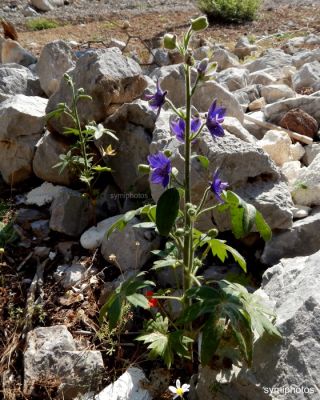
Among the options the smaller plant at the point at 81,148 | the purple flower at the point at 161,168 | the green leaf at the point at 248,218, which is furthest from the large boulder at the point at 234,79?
the purple flower at the point at 161,168

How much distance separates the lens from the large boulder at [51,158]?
13.0 feet

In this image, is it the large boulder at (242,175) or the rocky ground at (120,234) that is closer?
the rocky ground at (120,234)

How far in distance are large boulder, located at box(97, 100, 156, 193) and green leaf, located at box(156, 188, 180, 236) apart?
167 centimetres

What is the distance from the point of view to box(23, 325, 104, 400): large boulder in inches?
103

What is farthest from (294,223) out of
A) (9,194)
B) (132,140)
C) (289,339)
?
(9,194)

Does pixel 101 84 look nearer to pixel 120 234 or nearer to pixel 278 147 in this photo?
pixel 120 234

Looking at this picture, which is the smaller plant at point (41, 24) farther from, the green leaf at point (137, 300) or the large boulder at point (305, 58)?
the green leaf at point (137, 300)

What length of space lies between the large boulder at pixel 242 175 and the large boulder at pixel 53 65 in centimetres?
253

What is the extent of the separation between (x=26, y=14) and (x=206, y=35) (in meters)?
7.41

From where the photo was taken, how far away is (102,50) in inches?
159

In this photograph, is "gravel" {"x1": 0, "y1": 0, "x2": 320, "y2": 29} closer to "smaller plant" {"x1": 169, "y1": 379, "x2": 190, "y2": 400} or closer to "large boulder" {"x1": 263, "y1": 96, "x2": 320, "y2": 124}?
"large boulder" {"x1": 263, "y1": 96, "x2": 320, "y2": 124}

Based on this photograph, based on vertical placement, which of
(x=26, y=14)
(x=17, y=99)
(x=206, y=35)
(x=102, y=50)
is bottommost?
(x=26, y=14)

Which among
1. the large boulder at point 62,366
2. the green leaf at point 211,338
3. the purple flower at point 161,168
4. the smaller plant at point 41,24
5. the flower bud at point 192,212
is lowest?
the smaller plant at point 41,24

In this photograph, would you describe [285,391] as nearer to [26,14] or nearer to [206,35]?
[206,35]
